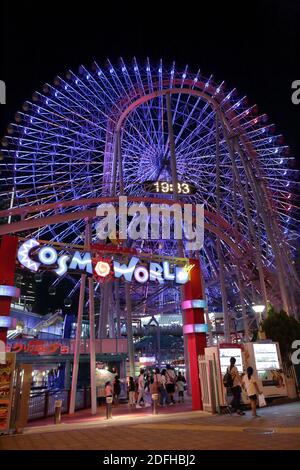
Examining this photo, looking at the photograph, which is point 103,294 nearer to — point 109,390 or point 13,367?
point 109,390

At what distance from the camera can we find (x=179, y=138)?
113 ft

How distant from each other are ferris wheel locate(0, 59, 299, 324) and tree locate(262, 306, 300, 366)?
22.5 feet

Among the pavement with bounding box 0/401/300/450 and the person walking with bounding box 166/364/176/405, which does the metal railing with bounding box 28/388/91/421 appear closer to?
the pavement with bounding box 0/401/300/450

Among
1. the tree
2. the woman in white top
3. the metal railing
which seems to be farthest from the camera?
the tree

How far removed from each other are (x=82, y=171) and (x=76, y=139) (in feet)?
8.69

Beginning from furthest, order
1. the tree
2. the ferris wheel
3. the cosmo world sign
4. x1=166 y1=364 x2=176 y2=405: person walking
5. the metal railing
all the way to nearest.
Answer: the ferris wheel → x1=166 y1=364 x2=176 y2=405: person walking → the tree → the metal railing → the cosmo world sign

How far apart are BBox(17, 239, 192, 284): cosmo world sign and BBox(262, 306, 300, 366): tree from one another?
5417mm

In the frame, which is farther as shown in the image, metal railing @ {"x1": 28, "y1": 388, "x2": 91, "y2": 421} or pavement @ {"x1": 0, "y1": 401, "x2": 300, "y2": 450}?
metal railing @ {"x1": 28, "y1": 388, "x2": 91, "y2": 421}

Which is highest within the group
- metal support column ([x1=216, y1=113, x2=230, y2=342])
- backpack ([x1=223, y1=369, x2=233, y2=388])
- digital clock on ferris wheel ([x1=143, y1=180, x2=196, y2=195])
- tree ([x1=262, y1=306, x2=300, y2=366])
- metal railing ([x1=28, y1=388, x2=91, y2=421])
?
digital clock on ferris wheel ([x1=143, y1=180, x2=196, y2=195])

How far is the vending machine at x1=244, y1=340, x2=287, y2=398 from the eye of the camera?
643 inches

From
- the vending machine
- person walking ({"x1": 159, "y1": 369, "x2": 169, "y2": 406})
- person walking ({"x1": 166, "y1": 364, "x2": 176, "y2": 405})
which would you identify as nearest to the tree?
the vending machine

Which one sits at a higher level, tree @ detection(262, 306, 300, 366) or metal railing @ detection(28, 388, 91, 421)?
tree @ detection(262, 306, 300, 366)

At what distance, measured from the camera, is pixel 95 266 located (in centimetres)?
1670
